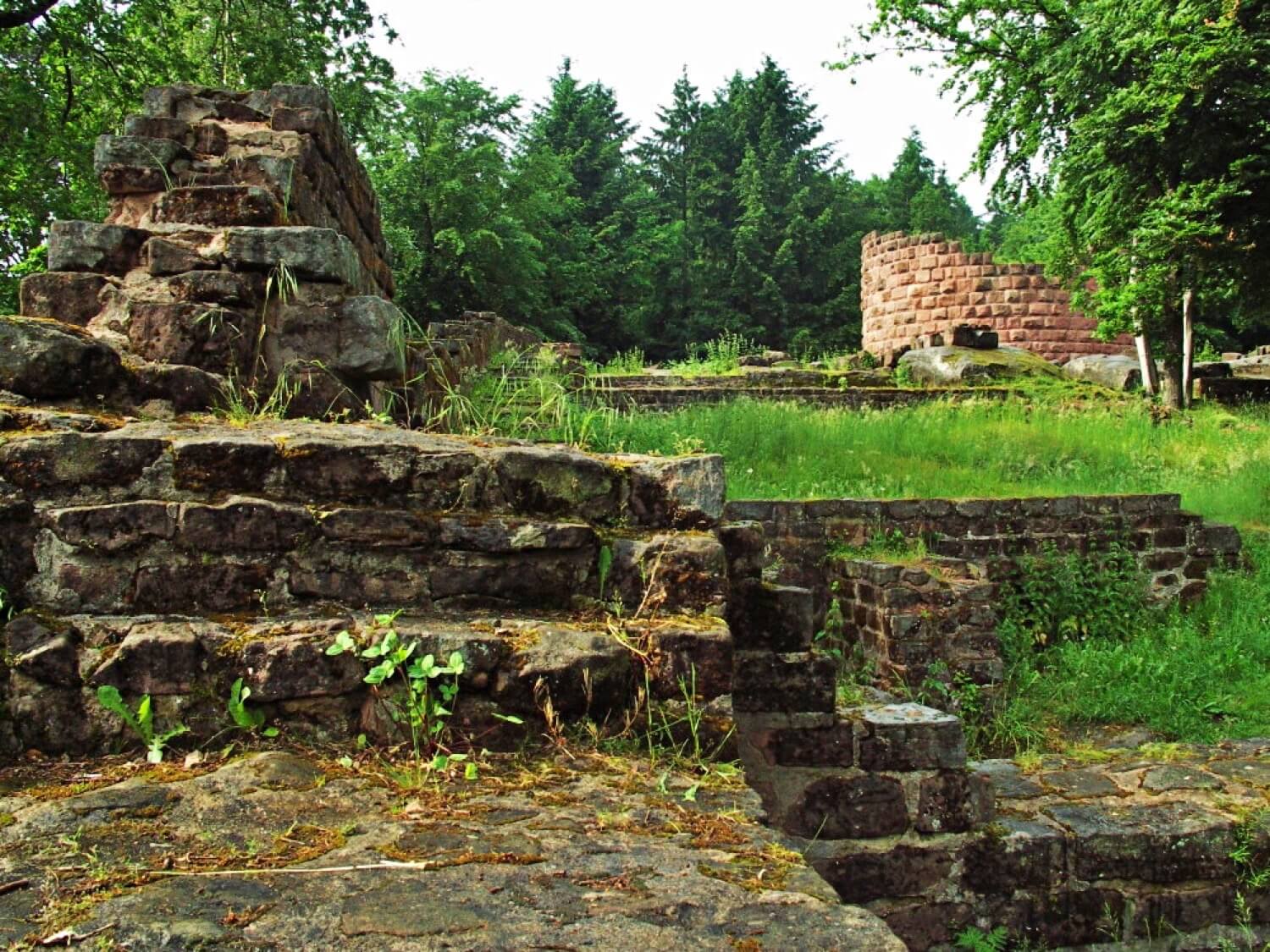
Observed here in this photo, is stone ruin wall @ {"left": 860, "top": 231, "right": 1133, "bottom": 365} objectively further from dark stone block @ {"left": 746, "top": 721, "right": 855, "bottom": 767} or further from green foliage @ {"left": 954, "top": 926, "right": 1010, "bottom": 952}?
dark stone block @ {"left": 746, "top": 721, "right": 855, "bottom": 767}

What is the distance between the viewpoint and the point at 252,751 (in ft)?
8.26

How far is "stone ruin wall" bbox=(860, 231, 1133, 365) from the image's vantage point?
21.6 m

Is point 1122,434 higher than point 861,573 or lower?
higher

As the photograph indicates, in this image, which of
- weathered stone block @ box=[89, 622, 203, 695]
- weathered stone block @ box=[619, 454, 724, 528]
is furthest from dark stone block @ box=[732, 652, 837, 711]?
weathered stone block @ box=[89, 622, 203, 695]

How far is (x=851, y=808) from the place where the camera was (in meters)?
3.85

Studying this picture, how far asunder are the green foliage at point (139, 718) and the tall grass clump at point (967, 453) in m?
6.42

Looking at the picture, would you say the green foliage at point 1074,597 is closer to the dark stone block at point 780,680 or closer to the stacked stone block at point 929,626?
the stacked stone block at point 929,626

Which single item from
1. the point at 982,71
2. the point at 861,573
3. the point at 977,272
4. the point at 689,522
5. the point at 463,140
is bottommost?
the point at 861,573

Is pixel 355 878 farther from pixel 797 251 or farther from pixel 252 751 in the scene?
pixel 797 251

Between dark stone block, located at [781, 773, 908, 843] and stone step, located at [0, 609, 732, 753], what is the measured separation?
121 cm

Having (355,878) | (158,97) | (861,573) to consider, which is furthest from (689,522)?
(861,573)

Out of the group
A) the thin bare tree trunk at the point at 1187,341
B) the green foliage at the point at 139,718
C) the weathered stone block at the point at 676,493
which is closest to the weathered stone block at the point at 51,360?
the green foliage at the point at 139,718

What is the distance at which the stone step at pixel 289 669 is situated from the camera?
2.54 metres

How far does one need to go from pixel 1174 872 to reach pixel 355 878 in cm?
371
